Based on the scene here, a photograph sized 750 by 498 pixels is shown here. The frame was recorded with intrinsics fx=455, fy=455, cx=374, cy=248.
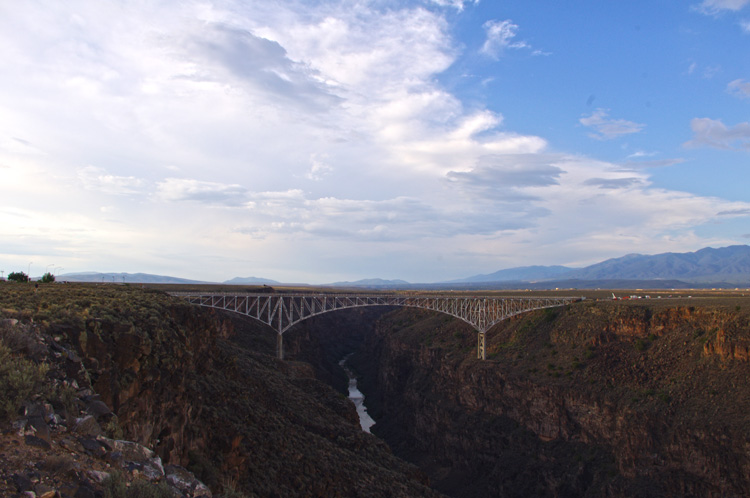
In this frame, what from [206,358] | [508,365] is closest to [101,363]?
[206,358]

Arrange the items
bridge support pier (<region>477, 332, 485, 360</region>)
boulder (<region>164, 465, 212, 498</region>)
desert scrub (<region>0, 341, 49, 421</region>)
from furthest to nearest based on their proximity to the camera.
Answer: bridge support pier (<region>477, 332, 485, 360</region>)
boulder (<region>164, 465, 212, 498</region>)
desert scrub (<region>0, 341, 49, 421</region>)

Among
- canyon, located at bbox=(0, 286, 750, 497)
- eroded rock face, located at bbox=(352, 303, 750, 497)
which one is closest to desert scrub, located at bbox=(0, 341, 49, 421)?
canyon, located at bbox=(0, 286, 750, 497)

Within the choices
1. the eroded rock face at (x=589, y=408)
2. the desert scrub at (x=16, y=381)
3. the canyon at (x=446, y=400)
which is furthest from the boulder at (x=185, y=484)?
the eroded rock face at (x=589, y=408)

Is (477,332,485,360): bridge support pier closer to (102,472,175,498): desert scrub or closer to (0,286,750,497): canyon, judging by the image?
(0,286,750,497): canyon

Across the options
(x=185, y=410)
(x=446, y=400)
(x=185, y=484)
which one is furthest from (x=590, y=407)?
(x=185, y=484)

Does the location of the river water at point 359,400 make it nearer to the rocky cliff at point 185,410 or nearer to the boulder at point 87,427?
the rocky cliff at point 185,410

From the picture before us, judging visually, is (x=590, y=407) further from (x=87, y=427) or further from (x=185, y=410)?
(x=87, y=427)
